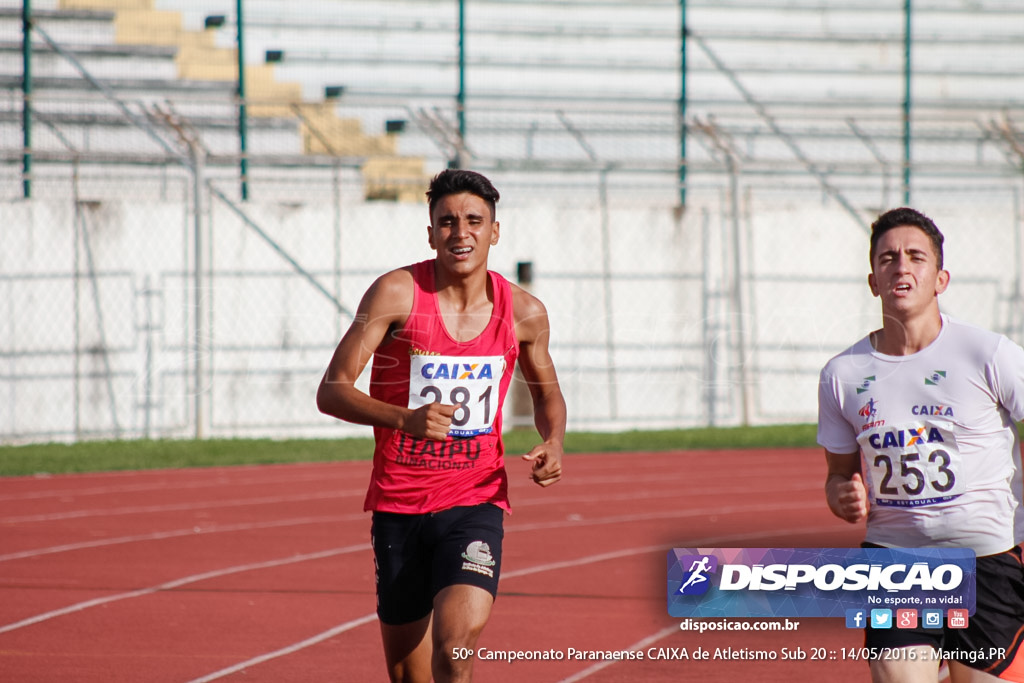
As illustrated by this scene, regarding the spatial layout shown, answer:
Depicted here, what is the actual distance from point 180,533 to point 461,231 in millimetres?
6223

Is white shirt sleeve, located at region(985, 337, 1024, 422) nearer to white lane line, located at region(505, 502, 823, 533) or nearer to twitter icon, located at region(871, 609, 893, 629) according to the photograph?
twitter icon, located at region(871, 609, 893, 629)

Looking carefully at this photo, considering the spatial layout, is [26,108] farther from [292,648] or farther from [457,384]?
[457,384]

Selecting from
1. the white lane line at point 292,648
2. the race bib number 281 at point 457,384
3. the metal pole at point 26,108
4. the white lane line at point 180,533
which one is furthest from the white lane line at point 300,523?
the metal pole at point 26,108

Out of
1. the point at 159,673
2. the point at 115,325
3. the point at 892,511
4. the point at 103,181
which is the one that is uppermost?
the point at 103,181

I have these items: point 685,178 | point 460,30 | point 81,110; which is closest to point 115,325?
point 81,110

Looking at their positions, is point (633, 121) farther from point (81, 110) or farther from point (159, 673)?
point (159, 673)

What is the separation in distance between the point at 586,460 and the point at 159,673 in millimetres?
9027

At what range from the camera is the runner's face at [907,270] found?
4.22 metres

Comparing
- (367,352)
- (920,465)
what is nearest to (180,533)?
(367,352)

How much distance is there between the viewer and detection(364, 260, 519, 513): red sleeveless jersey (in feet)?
15.9

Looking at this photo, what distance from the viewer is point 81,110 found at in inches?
777

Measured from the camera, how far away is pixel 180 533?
1041 centimetres

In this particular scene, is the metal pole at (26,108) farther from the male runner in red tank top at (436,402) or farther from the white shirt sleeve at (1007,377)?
the white shirt sleeve at (1007,377)

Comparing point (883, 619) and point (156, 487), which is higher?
point (883, 619)
